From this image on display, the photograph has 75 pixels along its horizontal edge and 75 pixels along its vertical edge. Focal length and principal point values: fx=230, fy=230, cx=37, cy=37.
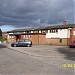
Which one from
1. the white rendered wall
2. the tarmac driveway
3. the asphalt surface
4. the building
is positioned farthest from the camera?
the white rendered wall

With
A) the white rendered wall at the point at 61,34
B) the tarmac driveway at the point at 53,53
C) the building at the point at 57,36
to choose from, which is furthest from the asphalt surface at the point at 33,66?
the white rendered wall at the point at 61,34

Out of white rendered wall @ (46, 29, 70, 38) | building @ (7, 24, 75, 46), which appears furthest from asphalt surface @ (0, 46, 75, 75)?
white rendered wall @ (46, 29, 70, 38)

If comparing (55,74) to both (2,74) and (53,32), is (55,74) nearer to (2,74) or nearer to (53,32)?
(2,74)

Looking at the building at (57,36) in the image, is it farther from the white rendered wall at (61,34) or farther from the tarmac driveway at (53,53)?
the tarmac driveway at (53,53)

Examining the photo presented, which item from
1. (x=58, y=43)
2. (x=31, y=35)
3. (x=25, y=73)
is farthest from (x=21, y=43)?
(x=25, y=73)

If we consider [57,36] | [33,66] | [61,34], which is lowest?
[33,66]

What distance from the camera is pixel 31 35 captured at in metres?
69.4

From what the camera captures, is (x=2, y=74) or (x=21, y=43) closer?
(x=2, y=74)

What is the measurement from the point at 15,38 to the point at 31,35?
13260mm

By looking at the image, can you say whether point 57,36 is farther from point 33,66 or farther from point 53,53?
point 33,66

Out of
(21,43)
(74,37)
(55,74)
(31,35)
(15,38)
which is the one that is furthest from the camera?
(15,38)

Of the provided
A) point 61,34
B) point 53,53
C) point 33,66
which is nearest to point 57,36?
point 61,34

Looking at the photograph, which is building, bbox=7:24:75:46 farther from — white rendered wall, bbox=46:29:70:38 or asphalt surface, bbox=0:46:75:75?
asphalt surface, bbox=0:46:75:75

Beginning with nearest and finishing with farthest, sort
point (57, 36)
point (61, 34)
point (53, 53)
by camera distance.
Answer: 1. point (53, 53)
2. point (61, 34)
3. point (57, 36)
